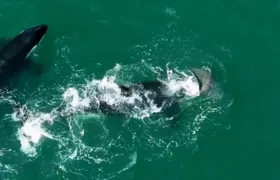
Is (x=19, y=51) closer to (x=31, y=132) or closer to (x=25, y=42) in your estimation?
(x=25, y=42)

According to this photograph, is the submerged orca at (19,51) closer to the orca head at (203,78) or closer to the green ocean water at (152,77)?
the green ocean water at (152,77)

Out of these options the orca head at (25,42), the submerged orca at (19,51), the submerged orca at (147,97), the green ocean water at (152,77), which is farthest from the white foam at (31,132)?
the orca head at (25,42)

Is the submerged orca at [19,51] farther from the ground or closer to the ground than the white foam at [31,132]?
farther from the ground

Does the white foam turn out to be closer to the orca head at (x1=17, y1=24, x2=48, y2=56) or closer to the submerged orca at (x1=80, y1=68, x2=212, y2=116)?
the submerged orca at (x1=80, y1=68, x2=212, y2=116)

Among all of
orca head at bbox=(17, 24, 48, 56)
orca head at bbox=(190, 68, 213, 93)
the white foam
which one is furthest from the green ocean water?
orca head at bbox=(17, 24, 48, 56)

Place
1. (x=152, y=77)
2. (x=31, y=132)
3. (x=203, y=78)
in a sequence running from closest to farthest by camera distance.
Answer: (x=31, y=132) → (x=152, y=77) → (x=203, y=78)

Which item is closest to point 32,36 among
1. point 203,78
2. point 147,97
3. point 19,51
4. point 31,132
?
point 19,51
